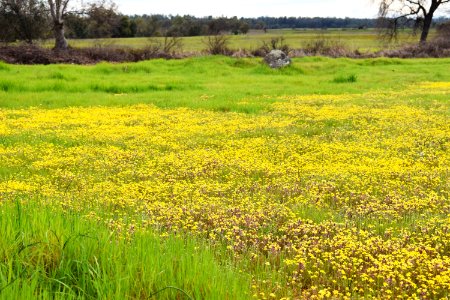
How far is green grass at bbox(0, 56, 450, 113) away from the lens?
20594 mm

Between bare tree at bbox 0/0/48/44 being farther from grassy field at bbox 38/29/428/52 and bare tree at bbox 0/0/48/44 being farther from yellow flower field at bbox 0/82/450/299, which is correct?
yellow flower field at bbox 0/82/450/299

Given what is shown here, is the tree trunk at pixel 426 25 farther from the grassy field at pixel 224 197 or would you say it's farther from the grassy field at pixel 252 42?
the grassy field at pixel 224 197

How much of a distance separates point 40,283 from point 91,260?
0.47 metres

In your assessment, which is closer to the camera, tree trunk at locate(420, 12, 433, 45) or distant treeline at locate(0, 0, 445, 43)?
distant treeline at locate(0, 0, 445, 43)

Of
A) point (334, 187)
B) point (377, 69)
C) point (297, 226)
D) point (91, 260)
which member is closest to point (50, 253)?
point (91, 260)

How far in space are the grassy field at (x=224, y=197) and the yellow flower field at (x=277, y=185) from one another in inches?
1.5

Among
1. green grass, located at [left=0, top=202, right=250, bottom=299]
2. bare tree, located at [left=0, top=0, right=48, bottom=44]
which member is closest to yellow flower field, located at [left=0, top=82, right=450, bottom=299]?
green grass, located at [left=0, top=202, right=250, bottom=299]

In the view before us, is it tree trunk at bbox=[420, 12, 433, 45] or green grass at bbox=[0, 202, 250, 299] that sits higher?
tree trunk at bbox=[420, 12, 433, 45]

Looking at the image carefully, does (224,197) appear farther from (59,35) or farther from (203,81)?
(59,35)

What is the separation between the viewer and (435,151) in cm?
1089

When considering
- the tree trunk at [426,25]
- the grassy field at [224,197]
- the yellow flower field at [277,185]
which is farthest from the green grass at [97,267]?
the tree trunk at [426,25]

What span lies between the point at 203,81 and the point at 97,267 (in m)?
25.9

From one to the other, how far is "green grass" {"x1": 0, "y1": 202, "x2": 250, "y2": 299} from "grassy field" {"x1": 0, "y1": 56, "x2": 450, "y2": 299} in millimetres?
16

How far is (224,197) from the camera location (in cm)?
745
